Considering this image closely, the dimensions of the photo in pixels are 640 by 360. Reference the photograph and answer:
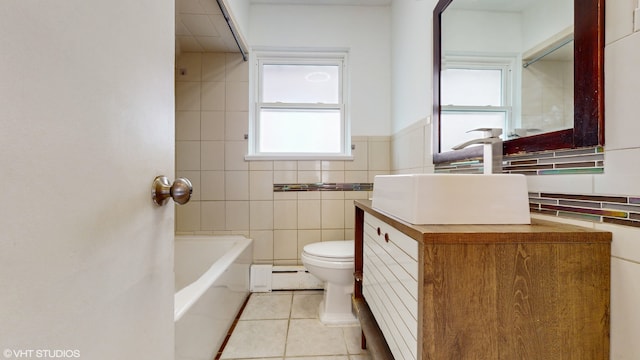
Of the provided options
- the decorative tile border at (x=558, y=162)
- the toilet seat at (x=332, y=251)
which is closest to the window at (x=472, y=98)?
the decorative tile border at (x=558, y=162)

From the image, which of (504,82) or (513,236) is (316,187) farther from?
(513,236)

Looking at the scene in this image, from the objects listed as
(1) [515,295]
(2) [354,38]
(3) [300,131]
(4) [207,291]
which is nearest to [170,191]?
(1) [515,295]

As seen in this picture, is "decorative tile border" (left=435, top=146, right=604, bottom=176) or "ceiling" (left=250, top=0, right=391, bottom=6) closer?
"decorative tile border" (left=435, top=146, right=604, bottom=176)

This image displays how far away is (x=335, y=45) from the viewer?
7.36 feet

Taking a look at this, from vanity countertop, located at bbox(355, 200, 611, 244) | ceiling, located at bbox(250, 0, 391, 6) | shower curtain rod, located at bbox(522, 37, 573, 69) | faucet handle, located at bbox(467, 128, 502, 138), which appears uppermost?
ceiling, located at bbox(250, 0, 391, 6)

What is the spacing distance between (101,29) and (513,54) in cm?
120

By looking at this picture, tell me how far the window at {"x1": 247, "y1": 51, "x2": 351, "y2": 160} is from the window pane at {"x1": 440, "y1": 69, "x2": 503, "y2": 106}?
0.99 meters

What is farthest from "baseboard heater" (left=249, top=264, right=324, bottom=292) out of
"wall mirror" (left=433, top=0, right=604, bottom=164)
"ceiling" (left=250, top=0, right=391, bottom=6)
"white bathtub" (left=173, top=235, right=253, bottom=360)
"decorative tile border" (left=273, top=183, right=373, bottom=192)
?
"ceiling" (left=250, top=0, right=391, bottom=6)

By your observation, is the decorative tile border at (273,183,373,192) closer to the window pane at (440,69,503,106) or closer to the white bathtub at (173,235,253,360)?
the white bathtub at (173,235,253,360)

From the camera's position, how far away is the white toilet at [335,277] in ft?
5.37

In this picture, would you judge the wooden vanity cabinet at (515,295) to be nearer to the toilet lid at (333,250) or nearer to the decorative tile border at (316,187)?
the toilet lid at (333,250)

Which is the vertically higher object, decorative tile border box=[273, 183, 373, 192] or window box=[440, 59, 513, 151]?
window box=[440, 59, 513, 151]

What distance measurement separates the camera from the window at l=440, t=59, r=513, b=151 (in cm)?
104

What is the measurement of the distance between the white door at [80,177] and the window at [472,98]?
1128 mm
